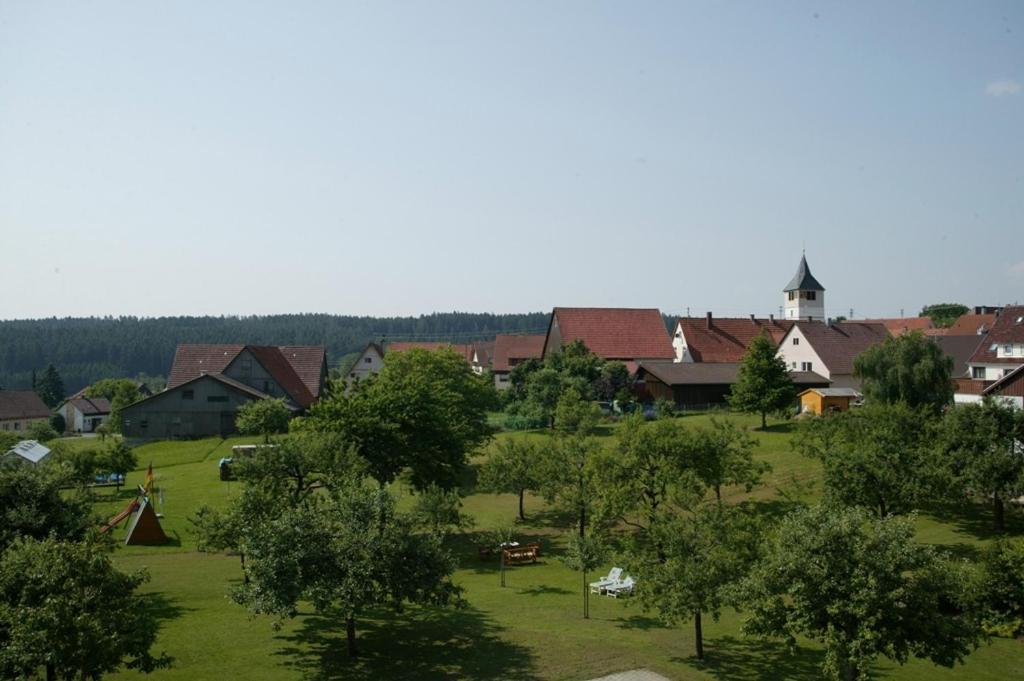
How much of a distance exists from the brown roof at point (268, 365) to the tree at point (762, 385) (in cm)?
4129

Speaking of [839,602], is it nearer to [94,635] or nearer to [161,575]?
[94,635]

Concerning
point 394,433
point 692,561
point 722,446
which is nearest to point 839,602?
point 692,561

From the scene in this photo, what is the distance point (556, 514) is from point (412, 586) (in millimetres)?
21679

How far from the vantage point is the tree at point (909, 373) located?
145 ft

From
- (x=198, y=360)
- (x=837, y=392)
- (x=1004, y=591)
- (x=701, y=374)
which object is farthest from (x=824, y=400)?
(x=198, y=360)

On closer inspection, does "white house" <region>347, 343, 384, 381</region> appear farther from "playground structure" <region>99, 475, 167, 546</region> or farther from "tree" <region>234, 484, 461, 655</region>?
"tree" <region>234, 484, 461, 655</region>

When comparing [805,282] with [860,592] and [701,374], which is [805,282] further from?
[860,592]

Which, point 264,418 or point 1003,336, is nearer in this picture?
point 1003,336

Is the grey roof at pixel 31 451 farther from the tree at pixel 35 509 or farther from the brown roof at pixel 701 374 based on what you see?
the brown roof at pixel 701 374

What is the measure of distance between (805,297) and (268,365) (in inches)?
2527

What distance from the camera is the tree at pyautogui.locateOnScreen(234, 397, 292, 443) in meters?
56.7

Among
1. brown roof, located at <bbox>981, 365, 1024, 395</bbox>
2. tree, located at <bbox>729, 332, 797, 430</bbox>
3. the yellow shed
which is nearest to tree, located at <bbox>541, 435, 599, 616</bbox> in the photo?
tree, located at <bbox>729, 332, 797, 430</bbox>

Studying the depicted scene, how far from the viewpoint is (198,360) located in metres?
73.5

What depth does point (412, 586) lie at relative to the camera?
18.7 meters
